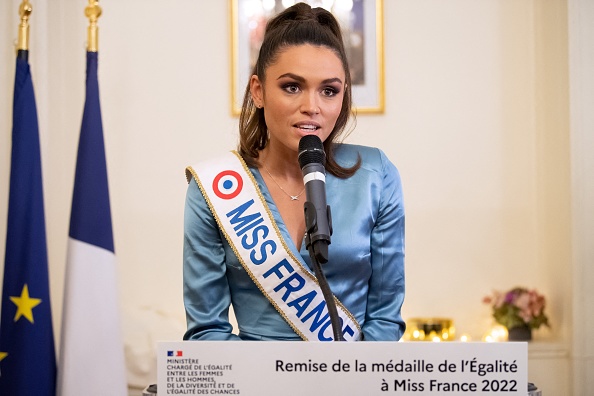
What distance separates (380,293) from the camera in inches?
70.7

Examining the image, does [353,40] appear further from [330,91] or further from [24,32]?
[330,91]

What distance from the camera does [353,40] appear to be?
157 inches

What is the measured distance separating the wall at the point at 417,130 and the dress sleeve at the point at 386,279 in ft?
7.22

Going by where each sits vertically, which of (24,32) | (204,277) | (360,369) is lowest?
(360,369)

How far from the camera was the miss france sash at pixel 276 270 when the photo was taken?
1.73 meters

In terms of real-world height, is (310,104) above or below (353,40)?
below

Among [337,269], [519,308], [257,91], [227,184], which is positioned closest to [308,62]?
[257,91]

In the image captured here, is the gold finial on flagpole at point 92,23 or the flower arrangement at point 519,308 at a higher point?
the gold finial on flagpole at point 92,23

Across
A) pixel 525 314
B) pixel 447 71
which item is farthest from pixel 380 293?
pixel 447 71

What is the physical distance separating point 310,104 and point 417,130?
7.97 ft

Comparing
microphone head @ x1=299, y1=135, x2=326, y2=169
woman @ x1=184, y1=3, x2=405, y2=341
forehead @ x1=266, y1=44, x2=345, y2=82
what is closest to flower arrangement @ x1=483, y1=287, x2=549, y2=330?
woman @ x1=184, y1=3, x2=405, y2=341

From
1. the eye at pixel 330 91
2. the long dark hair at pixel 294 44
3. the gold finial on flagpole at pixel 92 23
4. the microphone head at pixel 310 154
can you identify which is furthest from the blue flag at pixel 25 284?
the microphone head at pixel 310 154

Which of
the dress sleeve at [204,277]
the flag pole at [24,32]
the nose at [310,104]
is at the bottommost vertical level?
the dress sleeve at [204,277]

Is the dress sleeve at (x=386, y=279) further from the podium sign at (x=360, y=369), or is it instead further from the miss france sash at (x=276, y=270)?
the podium sign at (x=360, y=369)
